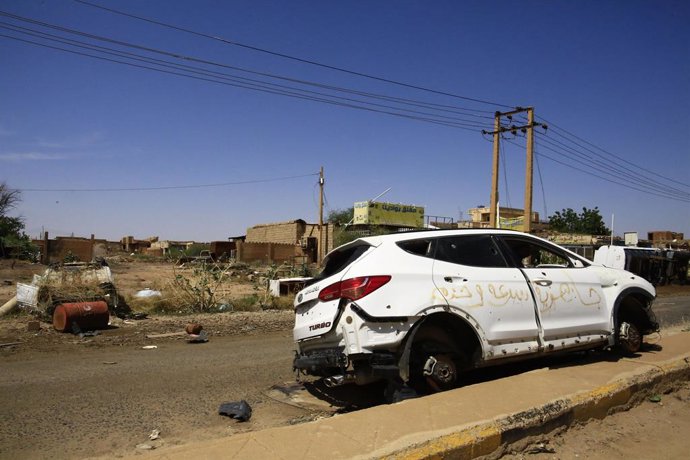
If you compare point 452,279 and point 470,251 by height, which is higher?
point 470,251

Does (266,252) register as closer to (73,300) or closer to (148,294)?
(148,294)

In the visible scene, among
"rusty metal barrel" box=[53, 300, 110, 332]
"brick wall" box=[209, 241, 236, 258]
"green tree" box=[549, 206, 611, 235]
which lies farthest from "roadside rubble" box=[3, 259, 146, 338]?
"green tree" box=[549, 206, 611, 235]

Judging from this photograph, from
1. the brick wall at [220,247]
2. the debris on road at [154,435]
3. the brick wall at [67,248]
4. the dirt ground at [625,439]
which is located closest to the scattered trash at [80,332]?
the debris on road at [154,435]

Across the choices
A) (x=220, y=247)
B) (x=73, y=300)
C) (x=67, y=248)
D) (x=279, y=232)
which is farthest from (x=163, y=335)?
(x=279, y=232)

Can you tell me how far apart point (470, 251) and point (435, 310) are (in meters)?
0.98

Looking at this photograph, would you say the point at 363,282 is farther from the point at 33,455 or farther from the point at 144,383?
the point at 144,383

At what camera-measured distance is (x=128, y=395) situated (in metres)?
5.69

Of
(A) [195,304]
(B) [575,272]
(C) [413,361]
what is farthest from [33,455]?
(A) [195,304]

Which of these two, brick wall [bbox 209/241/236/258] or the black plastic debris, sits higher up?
brick wall [bbox 209/241/236/258]

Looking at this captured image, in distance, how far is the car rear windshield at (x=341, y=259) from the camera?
5.09 metres

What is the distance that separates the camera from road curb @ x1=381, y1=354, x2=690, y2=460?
3.47 metres

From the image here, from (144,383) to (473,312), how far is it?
411cm

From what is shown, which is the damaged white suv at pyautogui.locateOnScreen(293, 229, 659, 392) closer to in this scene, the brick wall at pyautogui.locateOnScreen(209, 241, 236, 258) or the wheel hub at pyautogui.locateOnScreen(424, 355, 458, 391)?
the wheel hub at pyautogui.locateOnScreen(424, 355, 458, 391)

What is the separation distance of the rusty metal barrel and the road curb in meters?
8.82
